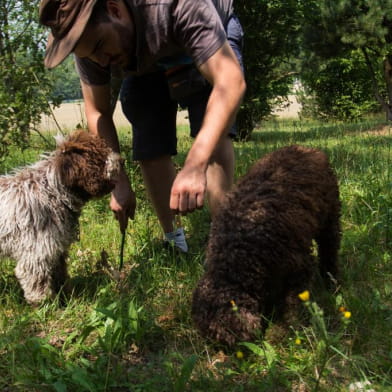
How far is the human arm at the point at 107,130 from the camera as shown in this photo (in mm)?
3105

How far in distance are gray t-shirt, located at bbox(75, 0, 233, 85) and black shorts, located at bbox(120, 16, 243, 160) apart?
0.43 metres

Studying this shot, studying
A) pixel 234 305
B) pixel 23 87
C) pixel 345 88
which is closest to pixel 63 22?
pixel 234 305

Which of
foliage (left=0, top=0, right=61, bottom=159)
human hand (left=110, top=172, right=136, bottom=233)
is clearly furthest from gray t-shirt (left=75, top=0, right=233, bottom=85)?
foliage (left=0, top=0, right=61, bottom=159)

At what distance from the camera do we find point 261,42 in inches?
422

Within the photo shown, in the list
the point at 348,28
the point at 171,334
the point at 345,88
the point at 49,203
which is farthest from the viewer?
the point at 345,88

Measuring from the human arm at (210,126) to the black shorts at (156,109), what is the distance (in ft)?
3.08

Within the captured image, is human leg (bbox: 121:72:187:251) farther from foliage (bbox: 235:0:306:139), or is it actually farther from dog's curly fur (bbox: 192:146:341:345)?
foliage (bbox: 235:0:306:139)

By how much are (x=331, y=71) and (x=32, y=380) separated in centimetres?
2070

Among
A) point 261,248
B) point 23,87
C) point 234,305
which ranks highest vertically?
point 23,87

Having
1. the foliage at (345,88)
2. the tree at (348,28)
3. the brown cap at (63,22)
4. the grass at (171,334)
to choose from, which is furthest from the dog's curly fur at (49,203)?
the foliage at (345,88)

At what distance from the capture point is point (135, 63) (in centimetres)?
274

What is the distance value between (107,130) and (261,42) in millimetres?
8447

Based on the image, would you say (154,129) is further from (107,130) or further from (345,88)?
(345,88)

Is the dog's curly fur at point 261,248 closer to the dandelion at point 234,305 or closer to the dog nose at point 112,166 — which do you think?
the dandelion at point 234,305
